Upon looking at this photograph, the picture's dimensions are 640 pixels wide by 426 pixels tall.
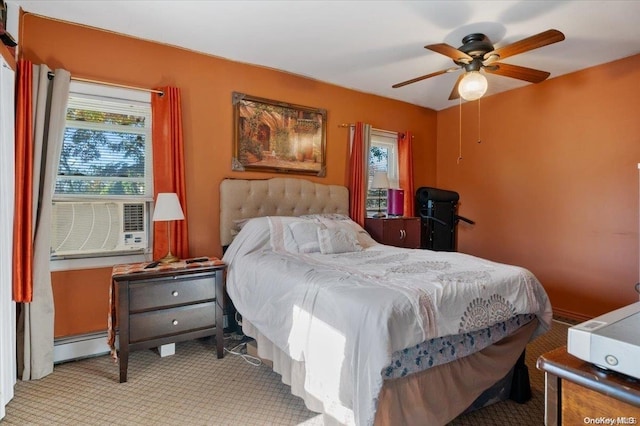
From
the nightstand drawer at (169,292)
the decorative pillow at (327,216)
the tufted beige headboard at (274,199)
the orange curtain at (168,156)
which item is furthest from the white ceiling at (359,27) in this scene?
the nightstand drawer at (169,292)

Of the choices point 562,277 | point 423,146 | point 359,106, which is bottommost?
point 562,277

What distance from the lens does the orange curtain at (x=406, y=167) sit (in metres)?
4.68

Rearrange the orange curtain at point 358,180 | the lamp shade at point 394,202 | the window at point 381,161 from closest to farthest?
the orange curtain at point 358,180 < the lamp shade at point 394,202 < the window at point 381,161

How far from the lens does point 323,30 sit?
Result: 2820 millimetres

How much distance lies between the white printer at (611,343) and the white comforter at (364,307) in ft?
2.73

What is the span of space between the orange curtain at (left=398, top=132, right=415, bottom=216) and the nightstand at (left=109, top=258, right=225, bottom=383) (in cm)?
286

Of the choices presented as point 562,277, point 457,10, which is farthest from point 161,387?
point 562,277

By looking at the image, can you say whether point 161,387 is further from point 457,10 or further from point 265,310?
point 457,10

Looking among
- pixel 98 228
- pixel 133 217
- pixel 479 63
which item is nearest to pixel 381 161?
pixel 479 63

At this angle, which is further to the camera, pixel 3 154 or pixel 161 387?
pixel 161 387

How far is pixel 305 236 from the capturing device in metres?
3.02

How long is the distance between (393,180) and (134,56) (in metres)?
3.32

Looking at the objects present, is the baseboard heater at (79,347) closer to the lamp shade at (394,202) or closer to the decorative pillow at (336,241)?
the decorative pillow at (336,241)

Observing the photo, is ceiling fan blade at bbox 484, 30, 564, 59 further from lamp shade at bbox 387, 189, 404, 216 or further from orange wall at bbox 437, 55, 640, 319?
lamp shade at bbox 387, 189, 404, 216
